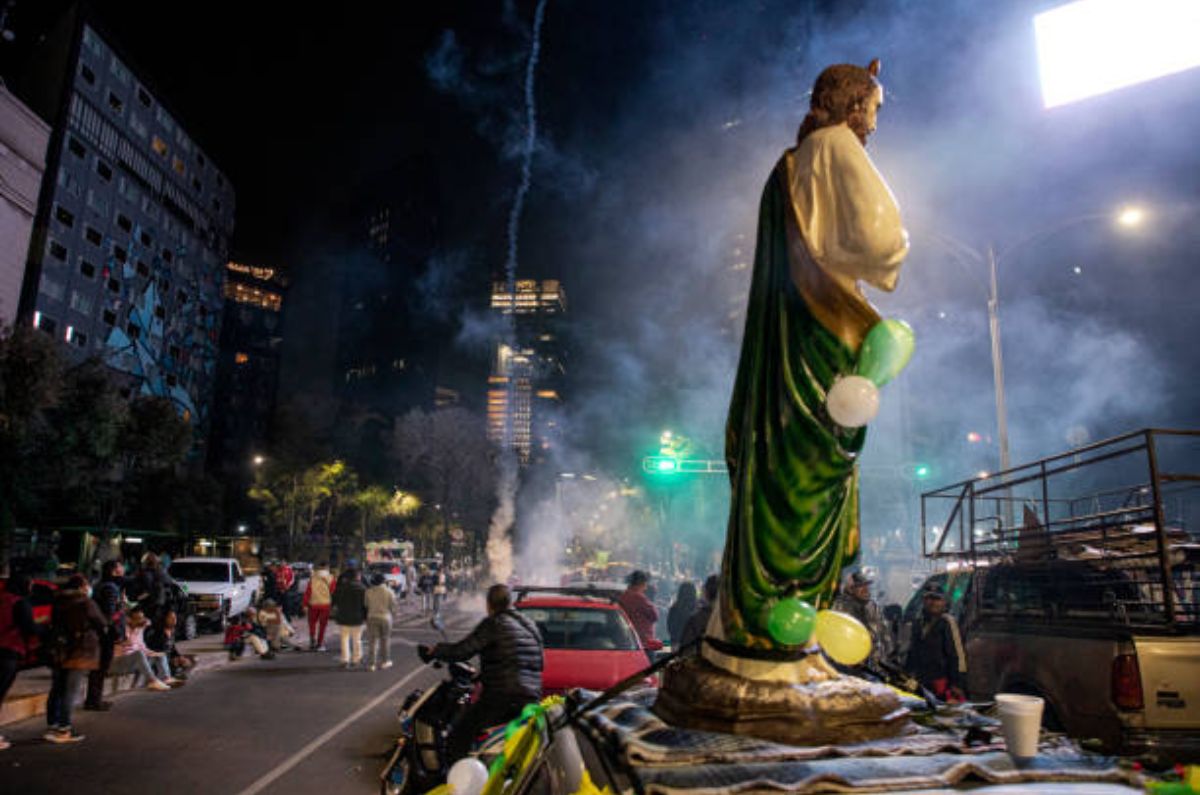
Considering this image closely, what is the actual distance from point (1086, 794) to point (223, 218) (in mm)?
79416

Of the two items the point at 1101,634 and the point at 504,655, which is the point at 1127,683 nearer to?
the point at 1101,634

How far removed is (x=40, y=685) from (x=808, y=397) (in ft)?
42.6

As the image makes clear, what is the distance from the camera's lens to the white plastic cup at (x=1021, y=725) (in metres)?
2.03

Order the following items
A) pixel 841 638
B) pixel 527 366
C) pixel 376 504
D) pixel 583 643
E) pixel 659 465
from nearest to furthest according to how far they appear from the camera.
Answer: pixel 841 638 → pixel 583 643 → pixel 659 465 → pixel 376 504 → pixel 527 366

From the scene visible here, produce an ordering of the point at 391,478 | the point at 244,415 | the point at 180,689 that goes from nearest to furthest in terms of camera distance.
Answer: the point at 180,689 → the point at 391,478 → the point at 244,415

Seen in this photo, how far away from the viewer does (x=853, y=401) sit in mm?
2434

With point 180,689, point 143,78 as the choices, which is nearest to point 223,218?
point 143,78

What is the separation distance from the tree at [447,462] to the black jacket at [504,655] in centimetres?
4167

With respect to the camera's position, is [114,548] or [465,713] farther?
[114,548]

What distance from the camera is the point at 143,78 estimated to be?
55531 mm

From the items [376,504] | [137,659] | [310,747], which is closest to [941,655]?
[310,747]

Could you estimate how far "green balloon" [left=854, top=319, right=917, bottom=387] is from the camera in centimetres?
250

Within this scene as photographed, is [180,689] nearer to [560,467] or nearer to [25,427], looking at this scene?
[25,427]

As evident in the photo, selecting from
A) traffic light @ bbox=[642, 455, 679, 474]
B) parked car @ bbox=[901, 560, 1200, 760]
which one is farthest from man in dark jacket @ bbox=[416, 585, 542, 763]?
traffic light @ bbox=[642, 455, 679, 474]
